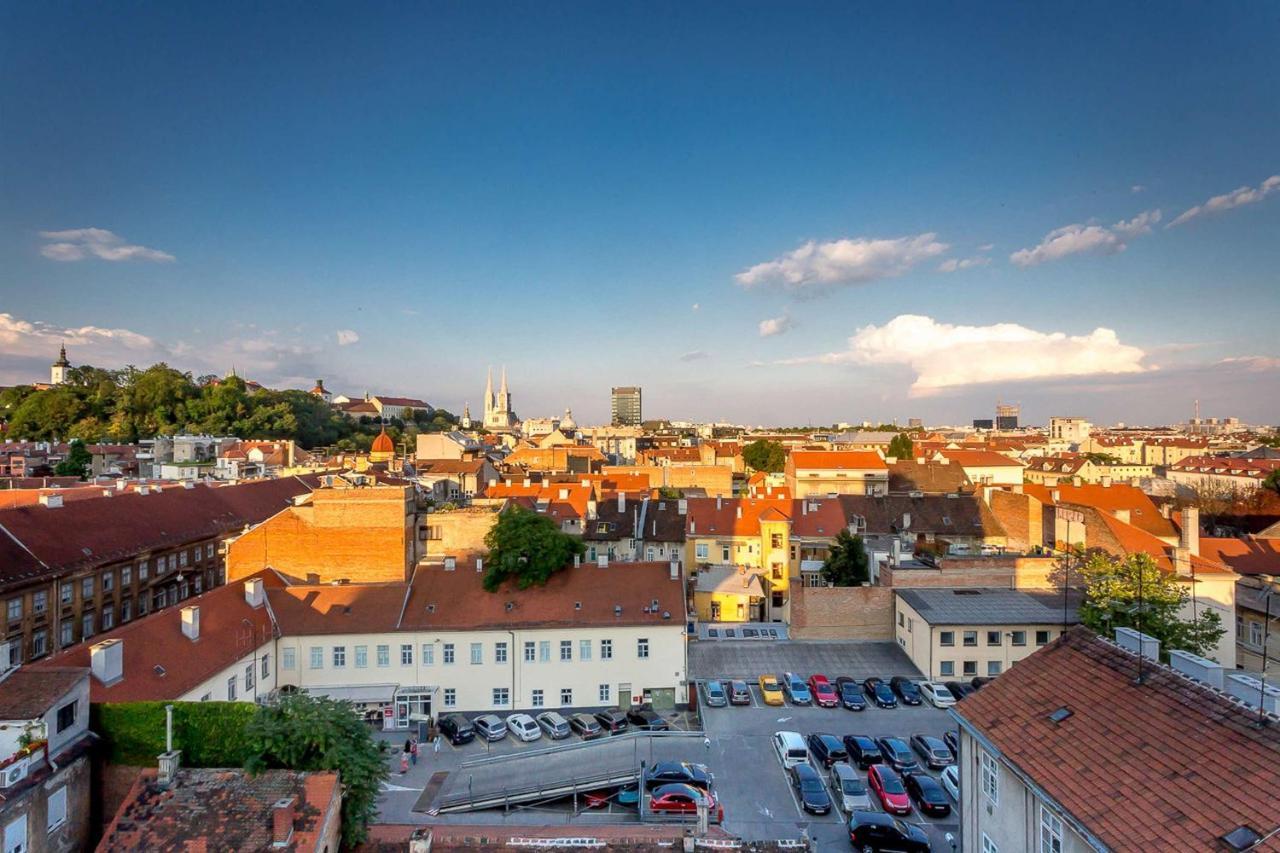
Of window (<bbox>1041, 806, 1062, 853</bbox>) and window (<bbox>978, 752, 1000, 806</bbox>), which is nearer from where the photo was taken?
window (<bbox>1041, 806, 1062, 853</bbox>)

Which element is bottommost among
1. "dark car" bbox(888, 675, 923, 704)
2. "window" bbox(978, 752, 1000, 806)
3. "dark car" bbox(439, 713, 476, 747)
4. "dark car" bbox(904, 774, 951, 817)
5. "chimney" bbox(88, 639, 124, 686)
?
"dark car" bbox(439, 713, 476, 747)

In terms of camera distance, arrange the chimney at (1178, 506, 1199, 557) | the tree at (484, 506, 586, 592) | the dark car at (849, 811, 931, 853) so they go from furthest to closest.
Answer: the chimney at (1178, 506, 1199, 557), the tree at (484, 506, 586, 592), the dark car at (849, 811, 931, 853)

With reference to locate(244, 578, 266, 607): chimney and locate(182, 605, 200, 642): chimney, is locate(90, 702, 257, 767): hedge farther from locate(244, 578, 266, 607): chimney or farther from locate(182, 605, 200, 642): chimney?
locate(244, 578, 266, 607): chimney

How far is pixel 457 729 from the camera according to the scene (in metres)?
23.9

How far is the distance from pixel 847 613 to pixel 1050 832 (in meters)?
20.2

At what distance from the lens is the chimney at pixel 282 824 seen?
45.4 ft

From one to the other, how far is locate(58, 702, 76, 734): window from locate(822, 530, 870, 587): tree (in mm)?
30182

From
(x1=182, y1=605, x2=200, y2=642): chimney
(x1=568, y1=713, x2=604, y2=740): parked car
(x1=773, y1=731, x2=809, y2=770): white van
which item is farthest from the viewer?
(x1=568, y1=713, x2=604, y2=740): parked car

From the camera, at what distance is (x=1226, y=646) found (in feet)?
94.1

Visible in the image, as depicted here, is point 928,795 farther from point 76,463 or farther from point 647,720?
point 76,463

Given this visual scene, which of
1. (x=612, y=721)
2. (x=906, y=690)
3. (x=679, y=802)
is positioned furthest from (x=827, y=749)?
(x=612, y=721)

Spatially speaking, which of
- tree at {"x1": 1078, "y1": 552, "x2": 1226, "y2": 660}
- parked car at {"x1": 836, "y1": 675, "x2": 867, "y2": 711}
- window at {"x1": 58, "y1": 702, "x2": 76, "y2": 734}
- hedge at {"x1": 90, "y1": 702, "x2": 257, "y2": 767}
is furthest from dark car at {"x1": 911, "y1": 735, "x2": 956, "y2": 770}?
window at {"x1": 58, "y1": 702, "x2": 76, "y2": 734}

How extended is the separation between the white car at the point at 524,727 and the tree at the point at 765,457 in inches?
2783

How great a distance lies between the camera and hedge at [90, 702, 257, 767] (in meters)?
17.6
